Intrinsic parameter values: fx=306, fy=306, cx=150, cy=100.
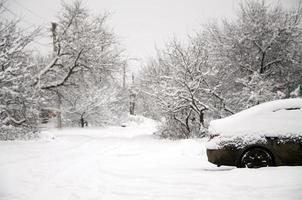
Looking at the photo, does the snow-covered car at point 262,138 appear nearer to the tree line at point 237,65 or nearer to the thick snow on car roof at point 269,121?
the thick snow on car roof at point 269,121

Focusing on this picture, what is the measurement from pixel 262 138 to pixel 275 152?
0.45 metres

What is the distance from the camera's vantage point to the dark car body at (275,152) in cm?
737

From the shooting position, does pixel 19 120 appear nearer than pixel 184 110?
Yes

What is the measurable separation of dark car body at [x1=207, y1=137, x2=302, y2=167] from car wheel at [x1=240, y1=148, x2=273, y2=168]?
56 millimetres

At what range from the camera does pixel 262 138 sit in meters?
7.55

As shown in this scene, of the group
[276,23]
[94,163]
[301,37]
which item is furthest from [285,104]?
[301,37]

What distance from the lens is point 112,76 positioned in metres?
21.3

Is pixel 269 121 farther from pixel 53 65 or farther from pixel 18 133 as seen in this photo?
pixel 53 65

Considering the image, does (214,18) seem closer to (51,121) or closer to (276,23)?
(276,23)

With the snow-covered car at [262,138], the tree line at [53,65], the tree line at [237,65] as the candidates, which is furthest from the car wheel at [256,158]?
the tree line at [53,65]

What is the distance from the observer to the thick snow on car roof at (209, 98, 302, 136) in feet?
24.7

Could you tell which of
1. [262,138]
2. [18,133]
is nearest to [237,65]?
[262,138]

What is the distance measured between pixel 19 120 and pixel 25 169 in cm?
848

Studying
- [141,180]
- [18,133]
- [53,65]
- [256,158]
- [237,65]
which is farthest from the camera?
[53,65]
